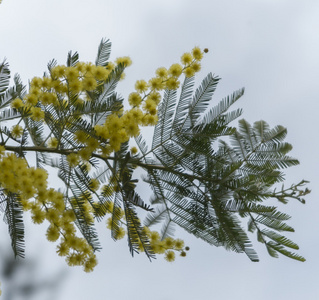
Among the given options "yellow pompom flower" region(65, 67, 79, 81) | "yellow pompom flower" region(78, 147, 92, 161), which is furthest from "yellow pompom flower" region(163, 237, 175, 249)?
"yellow pompom flower" region(65, 67, 79, 81)

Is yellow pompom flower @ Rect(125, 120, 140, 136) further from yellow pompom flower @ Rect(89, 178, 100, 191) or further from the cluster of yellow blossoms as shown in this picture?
yellow pompom flower @ Rect(89, 178, 100, 191)

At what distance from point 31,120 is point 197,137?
1.09 m

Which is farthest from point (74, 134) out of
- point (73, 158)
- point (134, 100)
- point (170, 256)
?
point (170, 256)

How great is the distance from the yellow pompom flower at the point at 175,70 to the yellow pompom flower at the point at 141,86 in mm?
185

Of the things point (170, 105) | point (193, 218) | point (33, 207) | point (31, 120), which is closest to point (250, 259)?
point (193, 218)

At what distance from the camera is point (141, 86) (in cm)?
289

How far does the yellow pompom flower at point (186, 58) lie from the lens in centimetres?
297

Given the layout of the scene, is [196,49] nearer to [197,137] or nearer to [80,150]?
[197,137]

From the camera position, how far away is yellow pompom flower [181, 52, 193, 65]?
2971 mm

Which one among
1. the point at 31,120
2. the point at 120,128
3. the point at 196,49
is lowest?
the point at 120,128

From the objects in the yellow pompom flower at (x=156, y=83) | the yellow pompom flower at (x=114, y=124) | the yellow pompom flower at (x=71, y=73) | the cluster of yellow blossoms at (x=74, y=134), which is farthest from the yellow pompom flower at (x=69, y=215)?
the yellow pompom flower at (x=156, y=83)

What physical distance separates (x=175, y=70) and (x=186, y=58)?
162mm

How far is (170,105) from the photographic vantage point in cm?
282

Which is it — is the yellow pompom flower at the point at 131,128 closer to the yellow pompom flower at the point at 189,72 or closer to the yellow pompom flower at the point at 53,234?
the yellow pompom flower at the point at 189,72
